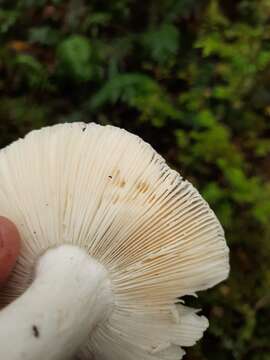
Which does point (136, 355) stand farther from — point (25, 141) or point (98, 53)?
point (98, 53)

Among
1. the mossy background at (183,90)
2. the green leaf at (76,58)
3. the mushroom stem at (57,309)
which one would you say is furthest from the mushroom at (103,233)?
the green leaf at (76,58)

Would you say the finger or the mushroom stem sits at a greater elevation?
the finger

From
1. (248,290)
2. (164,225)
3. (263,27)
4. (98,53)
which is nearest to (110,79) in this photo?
(98,53)

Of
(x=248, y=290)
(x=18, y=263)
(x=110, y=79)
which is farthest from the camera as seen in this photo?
(x=110, y=79)

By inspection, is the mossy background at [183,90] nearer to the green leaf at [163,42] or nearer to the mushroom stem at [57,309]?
the green leaf at [163,42]

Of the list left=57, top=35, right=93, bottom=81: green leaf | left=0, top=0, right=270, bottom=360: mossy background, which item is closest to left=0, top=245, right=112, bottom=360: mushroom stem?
left=0, top=0, right=270, bottom=360: mossy background

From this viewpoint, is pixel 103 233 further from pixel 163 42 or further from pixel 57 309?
pixel 163 42

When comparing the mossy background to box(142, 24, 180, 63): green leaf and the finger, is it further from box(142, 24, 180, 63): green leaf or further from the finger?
the finger
